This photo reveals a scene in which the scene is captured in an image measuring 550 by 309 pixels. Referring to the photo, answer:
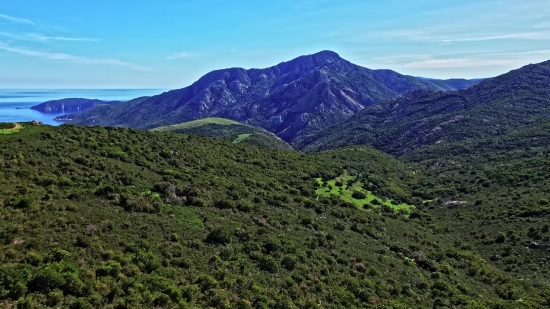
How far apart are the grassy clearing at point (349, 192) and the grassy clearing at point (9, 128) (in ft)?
156

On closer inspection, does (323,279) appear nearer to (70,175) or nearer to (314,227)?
(314,227)

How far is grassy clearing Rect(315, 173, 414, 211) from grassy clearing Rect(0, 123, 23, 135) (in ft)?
156

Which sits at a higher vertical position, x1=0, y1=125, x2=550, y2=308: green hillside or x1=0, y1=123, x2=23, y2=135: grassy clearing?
x1=0, y1=123, x2=23, y2=135: grassy clearing

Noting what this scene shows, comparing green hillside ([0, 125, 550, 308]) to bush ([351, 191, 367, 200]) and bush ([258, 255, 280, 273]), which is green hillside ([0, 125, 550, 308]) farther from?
bush ([351, 191, 367, 200])

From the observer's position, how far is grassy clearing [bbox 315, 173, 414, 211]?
68.0 m

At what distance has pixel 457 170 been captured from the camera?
10912cm

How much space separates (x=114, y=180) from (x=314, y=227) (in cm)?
2370

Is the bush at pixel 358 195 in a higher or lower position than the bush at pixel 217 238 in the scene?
lower

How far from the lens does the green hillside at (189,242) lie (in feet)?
64.0

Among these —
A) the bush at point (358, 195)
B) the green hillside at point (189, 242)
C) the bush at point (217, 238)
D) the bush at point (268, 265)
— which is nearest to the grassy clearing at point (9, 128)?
the green hillside at point (189, 242)

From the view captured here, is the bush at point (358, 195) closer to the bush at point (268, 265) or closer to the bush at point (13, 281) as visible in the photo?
the bush at point (268, 265)

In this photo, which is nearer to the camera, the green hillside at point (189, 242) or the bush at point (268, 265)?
the green hillside at point (189, 242)

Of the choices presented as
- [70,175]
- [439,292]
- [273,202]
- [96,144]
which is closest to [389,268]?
[439,292]

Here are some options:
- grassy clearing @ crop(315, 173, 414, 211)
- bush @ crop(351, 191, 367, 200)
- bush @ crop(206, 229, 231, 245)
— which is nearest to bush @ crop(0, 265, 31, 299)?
bush @ crop(206, 229, 231, 245)
